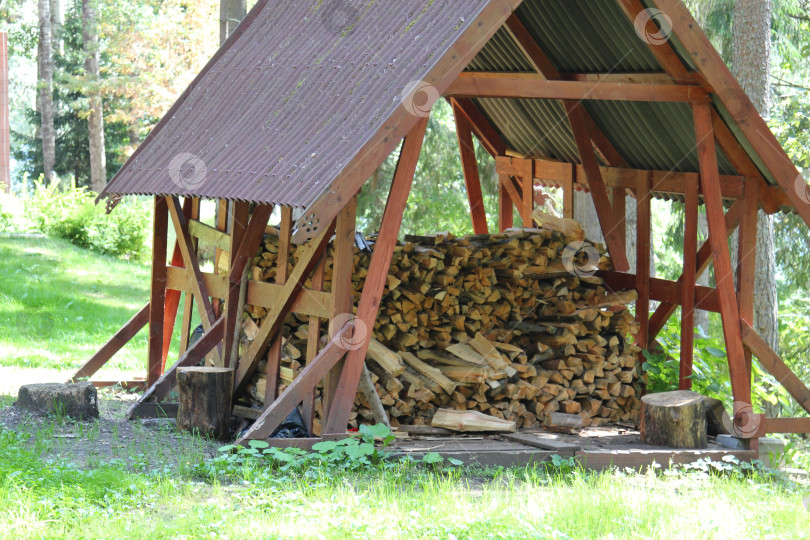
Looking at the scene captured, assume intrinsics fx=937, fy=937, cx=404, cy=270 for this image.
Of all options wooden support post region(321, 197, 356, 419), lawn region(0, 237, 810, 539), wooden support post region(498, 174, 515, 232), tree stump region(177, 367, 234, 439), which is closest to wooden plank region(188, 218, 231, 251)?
tree stump region(177, 367, 234, 439)

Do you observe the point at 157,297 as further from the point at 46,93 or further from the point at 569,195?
the point at 46,93

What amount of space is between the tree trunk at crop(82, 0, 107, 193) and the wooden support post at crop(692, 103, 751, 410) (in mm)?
22471

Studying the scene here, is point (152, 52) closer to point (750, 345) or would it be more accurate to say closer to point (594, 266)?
point (594, 266)

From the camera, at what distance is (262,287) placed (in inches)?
347

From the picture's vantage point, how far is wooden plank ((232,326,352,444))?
7055 millimetres

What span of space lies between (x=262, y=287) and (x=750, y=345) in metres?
4.43

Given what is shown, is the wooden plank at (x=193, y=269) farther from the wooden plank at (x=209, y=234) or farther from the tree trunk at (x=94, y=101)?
the tree trunk at (x=94, y=101)

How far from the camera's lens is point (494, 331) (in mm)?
9234

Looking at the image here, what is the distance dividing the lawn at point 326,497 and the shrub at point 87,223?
48.2 feet

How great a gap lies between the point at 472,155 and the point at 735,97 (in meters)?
4.23

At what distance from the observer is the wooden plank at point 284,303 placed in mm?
7961

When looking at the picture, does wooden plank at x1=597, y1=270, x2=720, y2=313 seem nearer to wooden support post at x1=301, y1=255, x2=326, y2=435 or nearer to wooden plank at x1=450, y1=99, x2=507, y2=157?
wooden plank at x1=450, y1=99, x2=507, y2=157

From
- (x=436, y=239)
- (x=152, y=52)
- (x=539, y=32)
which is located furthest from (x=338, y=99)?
(x=152, y=52)

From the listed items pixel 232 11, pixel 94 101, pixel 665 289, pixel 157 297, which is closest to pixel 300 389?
pixel 157 297
